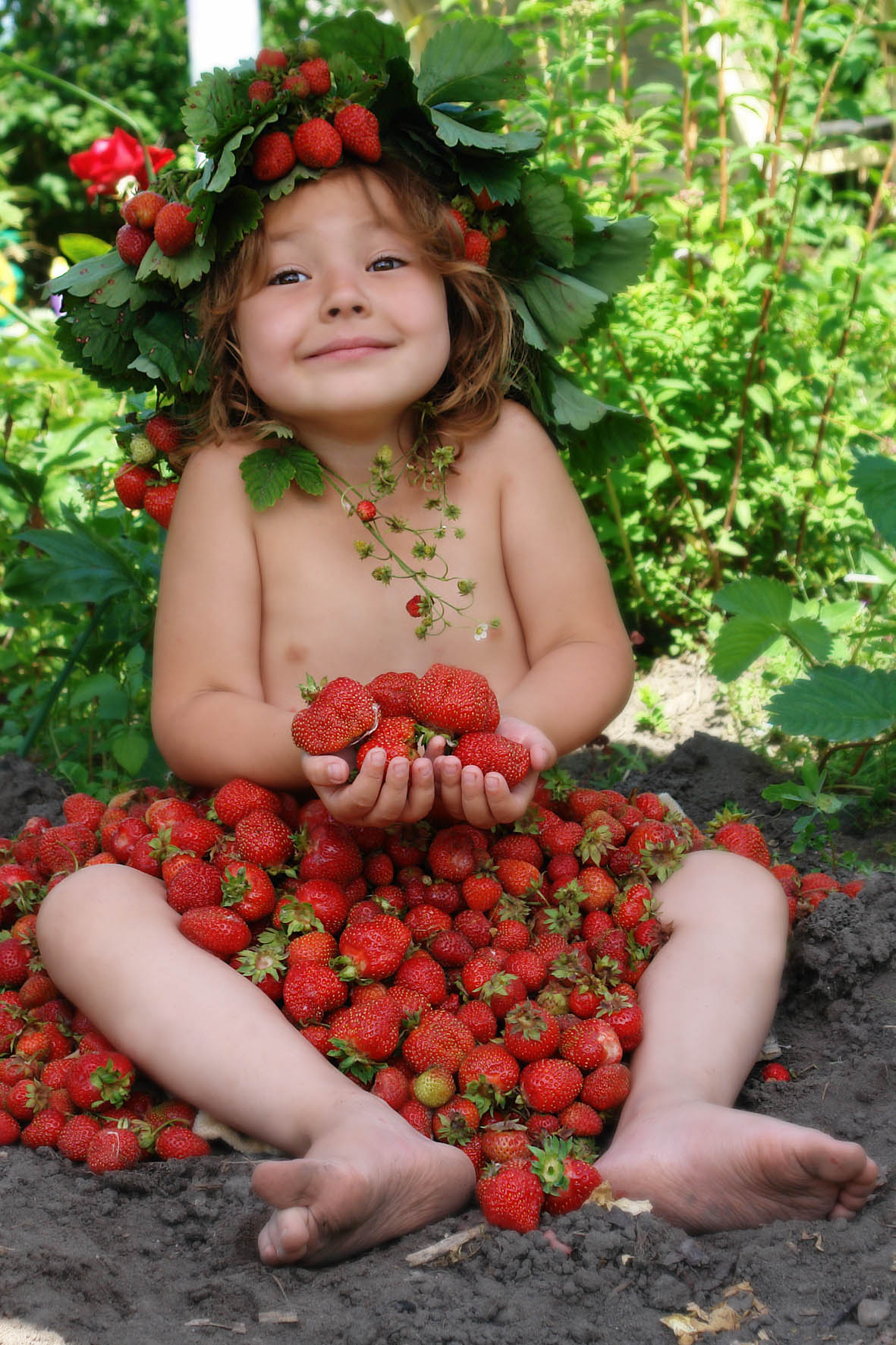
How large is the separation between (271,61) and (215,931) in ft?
4.50

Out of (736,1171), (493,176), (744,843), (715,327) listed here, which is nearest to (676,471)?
(715,327)

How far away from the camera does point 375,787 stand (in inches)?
62.6

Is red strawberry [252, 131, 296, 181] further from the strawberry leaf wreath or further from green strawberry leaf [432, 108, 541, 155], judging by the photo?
green strawberry leaf [432, 108, 541, 155]

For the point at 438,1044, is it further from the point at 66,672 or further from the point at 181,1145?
the point at 66,672

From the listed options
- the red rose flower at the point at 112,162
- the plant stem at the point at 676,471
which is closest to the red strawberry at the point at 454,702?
the plant stem at the point at 676,471

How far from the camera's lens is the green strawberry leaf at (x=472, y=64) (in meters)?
1.99

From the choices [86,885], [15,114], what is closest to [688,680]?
[86,885]

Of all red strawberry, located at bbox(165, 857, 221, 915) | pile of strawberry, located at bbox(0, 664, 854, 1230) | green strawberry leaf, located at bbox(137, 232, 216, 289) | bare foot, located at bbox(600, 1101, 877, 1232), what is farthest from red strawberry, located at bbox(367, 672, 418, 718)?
green strawberry leaf, located at bbox(137, 232, 216, 289)

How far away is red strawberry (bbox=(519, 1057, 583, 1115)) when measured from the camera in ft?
4.93

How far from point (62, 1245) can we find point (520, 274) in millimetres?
1701

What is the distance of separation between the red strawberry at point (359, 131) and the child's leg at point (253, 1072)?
1.18 metres

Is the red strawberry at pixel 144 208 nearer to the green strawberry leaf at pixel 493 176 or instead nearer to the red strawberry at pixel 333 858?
the green strawberry leaf at pixel 493 176

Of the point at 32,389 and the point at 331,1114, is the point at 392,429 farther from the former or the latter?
the point at 32,389

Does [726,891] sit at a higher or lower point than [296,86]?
lower
